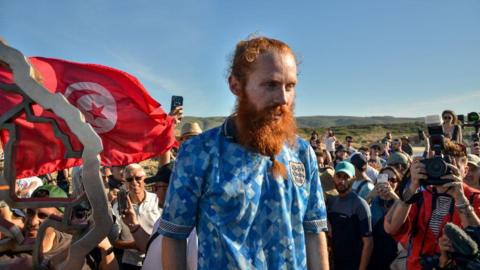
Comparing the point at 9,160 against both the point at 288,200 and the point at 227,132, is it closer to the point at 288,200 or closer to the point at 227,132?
the point at 227,132

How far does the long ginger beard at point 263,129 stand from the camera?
1.68 meters

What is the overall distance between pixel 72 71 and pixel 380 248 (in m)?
4.08

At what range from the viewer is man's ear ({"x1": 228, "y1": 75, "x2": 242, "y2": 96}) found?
1757mm

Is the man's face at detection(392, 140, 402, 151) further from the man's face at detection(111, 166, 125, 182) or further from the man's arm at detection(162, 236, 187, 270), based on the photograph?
the man's arm at detection(162, 236, 187, 270)

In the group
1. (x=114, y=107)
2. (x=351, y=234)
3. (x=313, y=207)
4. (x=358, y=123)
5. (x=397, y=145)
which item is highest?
(x=114, y=107)

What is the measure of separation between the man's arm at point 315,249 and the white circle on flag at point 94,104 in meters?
3.70

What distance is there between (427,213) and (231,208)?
2.19 m

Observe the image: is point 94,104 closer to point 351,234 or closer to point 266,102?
point 351,234

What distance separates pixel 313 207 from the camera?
1838mm

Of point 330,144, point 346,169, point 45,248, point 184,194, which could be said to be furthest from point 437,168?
point 330,144

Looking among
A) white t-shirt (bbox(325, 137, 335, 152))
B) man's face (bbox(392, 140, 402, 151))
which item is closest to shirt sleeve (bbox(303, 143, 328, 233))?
man's face (bbox(392, 140, 402, 151))

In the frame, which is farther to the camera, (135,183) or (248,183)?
(135,183)

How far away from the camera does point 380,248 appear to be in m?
4.57

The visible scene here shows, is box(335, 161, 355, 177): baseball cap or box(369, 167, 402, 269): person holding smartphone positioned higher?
box(335, 161, 355, 177): baseball cap
